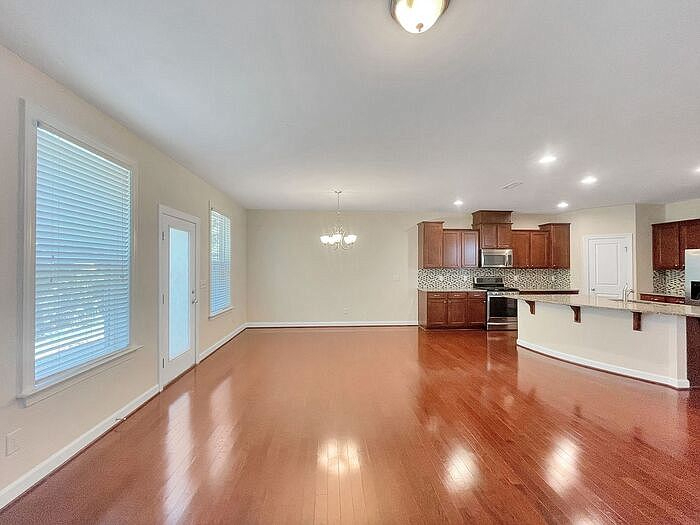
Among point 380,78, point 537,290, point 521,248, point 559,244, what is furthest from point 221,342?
point 559,244

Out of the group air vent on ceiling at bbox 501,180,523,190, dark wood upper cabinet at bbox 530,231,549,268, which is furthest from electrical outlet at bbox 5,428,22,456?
dark wood upper cabinet at bbox 530,231,549,268

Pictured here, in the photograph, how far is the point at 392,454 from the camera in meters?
2.67

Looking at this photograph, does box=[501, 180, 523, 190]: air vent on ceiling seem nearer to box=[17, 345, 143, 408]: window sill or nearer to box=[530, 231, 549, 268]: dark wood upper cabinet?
box=[530, 231, 549, 268]: dark wood upper cabinet

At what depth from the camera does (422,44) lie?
85.3 inches

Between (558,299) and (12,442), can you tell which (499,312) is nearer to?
(558,299)

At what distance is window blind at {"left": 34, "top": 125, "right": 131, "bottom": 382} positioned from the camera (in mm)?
2457

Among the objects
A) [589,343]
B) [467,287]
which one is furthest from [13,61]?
[467,287]

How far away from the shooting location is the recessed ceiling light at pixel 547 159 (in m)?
4.29

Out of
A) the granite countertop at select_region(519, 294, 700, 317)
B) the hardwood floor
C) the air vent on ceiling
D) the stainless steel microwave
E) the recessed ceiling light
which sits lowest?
the hardwood floor

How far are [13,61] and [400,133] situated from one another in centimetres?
281

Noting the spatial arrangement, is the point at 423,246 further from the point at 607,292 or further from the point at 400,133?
the point at 400,133

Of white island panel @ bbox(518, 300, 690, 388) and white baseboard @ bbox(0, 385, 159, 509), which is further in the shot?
white island panel @ bbox(518, 300, 690, 388)

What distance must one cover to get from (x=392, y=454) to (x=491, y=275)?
6.66m

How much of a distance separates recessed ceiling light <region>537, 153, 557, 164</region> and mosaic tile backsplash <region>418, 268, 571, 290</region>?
423 centimetres
